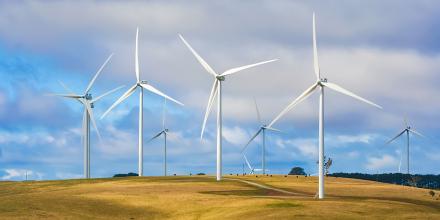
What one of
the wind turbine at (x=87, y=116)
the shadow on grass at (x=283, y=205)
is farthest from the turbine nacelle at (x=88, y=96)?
the shadow on grass at (x=283, y=205)

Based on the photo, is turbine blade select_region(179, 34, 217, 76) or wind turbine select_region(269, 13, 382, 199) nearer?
wind turbine select_region(269, 13, 382, 199)

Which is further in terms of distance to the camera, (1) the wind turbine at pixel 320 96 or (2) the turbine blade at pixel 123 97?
(2) the turbine blade at pixel 123 97

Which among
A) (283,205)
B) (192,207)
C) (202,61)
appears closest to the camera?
(283,205)

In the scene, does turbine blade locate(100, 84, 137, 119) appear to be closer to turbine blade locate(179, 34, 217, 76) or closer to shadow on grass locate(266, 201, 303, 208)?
turbine blade locate(179, 34, 217, 76)

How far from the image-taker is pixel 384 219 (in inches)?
3324

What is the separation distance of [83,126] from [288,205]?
79.3 metres

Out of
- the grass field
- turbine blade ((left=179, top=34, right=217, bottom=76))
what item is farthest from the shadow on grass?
turbine blade ((left=179, top=34, right=217, bottom=76))

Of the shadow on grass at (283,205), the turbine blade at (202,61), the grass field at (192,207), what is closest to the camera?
the grass field at (192,207)

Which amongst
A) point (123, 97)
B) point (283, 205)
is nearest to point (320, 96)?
point (283, 205)

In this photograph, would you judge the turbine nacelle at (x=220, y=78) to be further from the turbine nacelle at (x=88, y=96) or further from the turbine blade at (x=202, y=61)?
the turbine nacelle at (x=88, y=96)

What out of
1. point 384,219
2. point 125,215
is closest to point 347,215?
point 384,219

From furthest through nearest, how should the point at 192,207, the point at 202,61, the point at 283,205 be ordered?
1. the point at 202,61
2. the point at 192,207
3. the point at 283,205

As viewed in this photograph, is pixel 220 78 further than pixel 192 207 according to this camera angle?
Yes

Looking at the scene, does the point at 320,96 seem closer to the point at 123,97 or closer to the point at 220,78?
the point at 220,78
